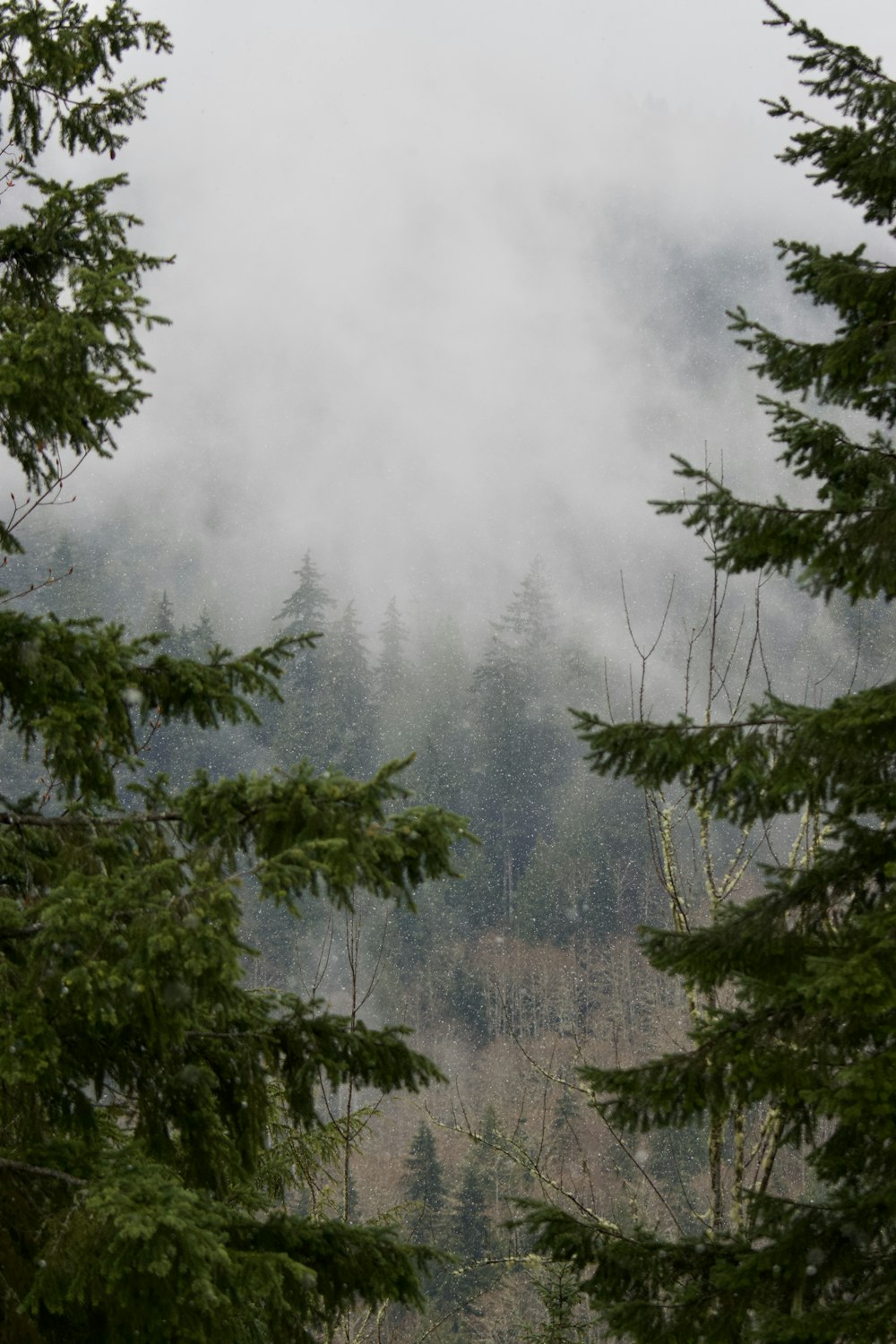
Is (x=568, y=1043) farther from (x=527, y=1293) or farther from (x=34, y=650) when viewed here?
(x=34, y=650)

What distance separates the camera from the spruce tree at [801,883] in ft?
12.4

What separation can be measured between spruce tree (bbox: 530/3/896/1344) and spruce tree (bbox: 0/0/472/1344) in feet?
4.11

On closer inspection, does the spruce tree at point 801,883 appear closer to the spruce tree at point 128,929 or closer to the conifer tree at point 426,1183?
the spruce tree at point 128,929

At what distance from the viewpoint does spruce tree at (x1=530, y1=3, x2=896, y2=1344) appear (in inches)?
149

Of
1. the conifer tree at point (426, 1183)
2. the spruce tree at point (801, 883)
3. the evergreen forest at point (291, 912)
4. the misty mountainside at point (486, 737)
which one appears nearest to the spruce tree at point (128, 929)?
the evergreen forest at point (291, 912)

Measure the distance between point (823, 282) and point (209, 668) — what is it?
3142 mm

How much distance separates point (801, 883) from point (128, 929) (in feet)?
9.45

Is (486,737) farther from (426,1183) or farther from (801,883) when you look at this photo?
(801,883)

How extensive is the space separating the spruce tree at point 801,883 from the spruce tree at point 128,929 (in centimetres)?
125

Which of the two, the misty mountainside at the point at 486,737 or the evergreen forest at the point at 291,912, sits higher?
the misty mountainside at the point at 486,737

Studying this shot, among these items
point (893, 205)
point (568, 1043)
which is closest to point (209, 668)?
point (893, 205)

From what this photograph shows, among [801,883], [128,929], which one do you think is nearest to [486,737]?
[801,883]

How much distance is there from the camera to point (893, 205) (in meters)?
4.55

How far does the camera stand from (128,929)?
271 centimetres
